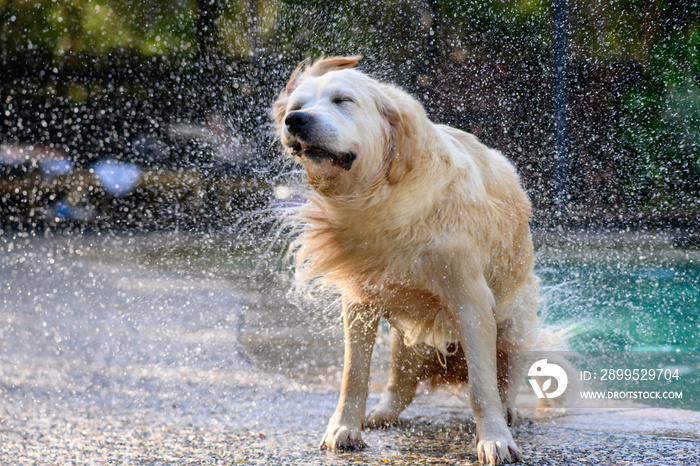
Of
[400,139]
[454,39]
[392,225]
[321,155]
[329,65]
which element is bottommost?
[392,225]

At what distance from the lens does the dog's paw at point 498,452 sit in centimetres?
273

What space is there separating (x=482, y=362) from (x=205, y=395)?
175cm

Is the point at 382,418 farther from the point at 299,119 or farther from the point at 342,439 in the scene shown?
the point at 299,119

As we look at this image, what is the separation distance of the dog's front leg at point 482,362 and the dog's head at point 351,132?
600 mm

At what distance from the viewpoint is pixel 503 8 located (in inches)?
409

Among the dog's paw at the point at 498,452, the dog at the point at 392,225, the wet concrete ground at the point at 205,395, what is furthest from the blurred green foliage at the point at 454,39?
the dog's paw at the point at 498,452

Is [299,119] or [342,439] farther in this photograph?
[342,439]

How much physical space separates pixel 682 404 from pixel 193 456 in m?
2.89

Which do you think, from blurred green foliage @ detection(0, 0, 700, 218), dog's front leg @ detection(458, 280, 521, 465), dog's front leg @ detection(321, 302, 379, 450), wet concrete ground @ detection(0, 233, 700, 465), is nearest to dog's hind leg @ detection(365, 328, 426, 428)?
wet concrete ground @ detection(0, 233, 700, 465)

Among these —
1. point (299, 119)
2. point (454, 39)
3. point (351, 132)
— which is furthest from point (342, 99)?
point (454, 39)

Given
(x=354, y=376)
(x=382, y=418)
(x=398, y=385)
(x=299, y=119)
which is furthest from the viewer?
(x=398, y=385)

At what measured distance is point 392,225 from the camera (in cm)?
294

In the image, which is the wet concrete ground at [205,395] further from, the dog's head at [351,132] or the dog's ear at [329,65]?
the dog's ear at [329,65]

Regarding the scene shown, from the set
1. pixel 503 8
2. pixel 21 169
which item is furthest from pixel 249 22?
pixel 21 169
